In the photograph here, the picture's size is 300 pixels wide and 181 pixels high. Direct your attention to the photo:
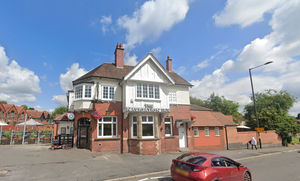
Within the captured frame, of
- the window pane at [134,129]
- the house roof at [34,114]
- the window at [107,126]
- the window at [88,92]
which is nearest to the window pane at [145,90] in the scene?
the window pane at [134,129]

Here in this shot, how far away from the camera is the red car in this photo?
221 inches

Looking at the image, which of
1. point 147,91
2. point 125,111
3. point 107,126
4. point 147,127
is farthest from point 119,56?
point 147,127

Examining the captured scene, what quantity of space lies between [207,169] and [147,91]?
11023 mm

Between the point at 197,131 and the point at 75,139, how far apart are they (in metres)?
13.5

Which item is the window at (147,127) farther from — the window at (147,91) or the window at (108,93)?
the window at (108,93)

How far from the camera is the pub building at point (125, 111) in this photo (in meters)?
15.0

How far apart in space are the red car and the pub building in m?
8.74

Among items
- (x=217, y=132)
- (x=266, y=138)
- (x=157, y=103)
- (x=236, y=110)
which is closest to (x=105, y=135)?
(x=157, y=103)

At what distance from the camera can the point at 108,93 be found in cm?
1603

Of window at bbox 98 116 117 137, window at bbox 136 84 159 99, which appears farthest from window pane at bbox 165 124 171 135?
window at bbox 98 116 117 137

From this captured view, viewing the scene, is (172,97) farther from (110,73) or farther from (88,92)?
(88,92)

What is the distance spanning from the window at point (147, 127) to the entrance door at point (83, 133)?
5.67 m

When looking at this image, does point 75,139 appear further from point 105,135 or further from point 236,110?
point 236,110

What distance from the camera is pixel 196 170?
5645mm
